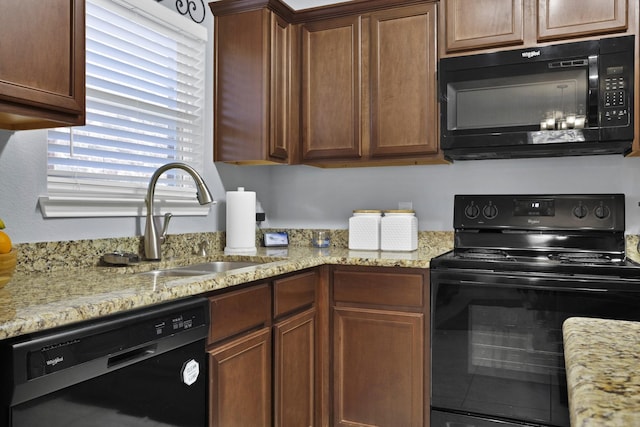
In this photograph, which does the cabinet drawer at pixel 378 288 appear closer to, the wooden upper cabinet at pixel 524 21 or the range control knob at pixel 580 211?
the range control knob at pixel 580 211

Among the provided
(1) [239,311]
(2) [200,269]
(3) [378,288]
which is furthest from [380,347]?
(2) [200,269]

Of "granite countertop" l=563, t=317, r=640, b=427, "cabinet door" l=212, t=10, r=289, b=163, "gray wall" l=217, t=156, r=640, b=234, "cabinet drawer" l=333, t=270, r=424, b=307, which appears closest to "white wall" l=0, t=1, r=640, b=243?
"gray wall" l=217, t=156, r=640, b=234

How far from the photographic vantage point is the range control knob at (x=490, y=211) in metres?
2.72

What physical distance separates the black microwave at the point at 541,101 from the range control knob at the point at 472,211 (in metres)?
0.29

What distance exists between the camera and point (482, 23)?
2.52 metres

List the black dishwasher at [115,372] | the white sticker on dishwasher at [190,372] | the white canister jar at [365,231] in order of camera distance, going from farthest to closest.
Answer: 1. the white canister jar at [365,231]
2. the white sticker on dishwasher at [190,372]
3. the black dishwasher at [115,372]

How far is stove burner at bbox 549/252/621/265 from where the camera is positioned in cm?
221

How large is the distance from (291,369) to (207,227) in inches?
36.9

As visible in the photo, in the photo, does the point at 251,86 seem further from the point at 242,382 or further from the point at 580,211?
the point at 580,211

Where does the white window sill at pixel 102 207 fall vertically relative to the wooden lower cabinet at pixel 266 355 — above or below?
above

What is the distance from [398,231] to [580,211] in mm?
891

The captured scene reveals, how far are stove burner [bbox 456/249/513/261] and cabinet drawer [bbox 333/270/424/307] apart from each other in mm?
293

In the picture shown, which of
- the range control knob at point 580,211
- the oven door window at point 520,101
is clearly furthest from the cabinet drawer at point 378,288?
the range control knob at point 580,211

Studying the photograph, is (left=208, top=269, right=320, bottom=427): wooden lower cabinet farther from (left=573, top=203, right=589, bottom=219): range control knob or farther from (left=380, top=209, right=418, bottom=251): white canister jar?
(left=573, top=203, right=589, bottom=219): range control knob
